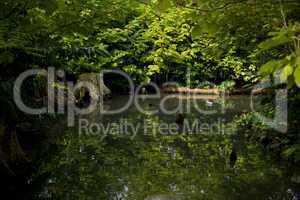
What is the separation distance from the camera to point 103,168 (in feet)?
27.2

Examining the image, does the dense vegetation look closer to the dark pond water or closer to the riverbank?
the dark pond water

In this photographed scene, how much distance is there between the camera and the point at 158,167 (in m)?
8.27

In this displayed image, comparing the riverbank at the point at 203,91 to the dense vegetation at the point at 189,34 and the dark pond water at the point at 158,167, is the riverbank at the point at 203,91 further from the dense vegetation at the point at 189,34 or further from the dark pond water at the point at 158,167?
the dark pond water at the point at 158,167

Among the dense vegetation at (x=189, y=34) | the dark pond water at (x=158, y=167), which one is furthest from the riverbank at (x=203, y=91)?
the dark pond water at (x=158, y=167)

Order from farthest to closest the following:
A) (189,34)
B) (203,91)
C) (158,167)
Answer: (203,91) < (189,34) < (158,167)

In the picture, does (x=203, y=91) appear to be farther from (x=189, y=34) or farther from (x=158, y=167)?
(x=158, y=167)

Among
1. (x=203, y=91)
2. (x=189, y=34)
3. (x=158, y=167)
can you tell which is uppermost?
(x=189, y=34)

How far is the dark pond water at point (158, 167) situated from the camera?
6.88m

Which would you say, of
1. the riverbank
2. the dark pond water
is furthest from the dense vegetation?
the riverbank

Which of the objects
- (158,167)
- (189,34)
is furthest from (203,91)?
(158,167)

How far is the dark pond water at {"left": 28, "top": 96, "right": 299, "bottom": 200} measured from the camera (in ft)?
22.6

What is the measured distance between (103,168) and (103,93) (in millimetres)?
10672

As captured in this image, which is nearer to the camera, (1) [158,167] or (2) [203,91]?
(1) [158,167]

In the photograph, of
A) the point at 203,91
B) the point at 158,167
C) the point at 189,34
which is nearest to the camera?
the point at 158,167
